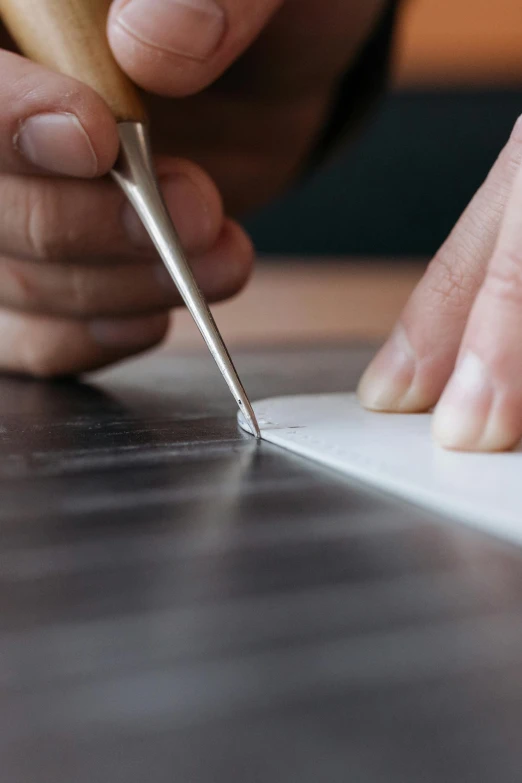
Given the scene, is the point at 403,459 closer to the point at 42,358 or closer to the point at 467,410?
the point at 467,410

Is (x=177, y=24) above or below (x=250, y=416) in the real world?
above

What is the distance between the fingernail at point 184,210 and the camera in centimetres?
60

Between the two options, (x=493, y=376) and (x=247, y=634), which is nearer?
(x=247, y=634)

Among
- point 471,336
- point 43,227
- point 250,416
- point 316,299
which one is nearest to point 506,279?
point 471,336

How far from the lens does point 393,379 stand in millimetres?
467

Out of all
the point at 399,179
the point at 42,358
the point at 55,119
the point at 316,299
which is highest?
the point at 55,119

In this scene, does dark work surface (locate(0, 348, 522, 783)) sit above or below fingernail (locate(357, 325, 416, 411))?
above

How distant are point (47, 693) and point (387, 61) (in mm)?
937

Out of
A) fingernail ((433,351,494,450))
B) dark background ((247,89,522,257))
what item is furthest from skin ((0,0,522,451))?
dark background ((247,89,522,257))

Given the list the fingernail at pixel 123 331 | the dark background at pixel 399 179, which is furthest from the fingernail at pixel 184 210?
the dark background at pixel 399 179

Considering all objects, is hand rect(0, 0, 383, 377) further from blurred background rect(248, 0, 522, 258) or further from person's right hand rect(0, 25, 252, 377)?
blurred background rect(248, 0, 522, 258)

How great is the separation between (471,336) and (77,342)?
15.4 inches

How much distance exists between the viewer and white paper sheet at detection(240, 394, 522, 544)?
0.95 ft

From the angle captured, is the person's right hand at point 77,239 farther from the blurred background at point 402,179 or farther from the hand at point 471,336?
the blurred background at point 402,179
